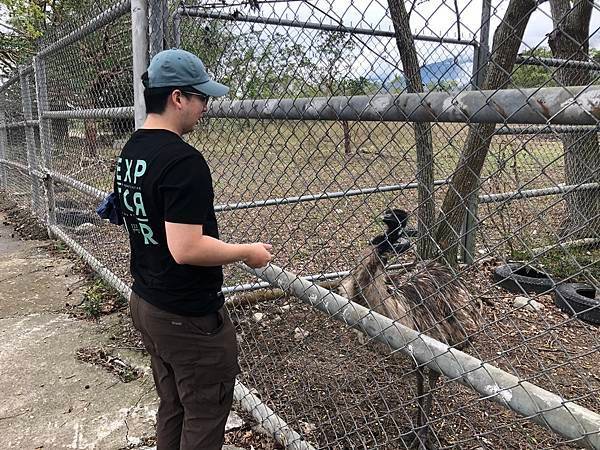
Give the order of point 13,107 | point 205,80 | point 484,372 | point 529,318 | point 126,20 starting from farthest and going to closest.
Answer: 1. point 13,107
2. point 529,318
3. point 126,20
4. point 205,80
5. point 484,372

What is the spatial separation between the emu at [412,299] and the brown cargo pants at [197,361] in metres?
0.80

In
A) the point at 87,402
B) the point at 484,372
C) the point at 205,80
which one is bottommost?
the point at 87,402

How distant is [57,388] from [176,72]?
2475 mm

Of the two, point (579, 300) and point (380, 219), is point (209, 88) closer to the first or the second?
point (380, 219)

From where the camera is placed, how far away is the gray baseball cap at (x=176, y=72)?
1.92 metres

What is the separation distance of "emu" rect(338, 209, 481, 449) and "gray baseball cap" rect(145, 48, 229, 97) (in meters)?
1.09

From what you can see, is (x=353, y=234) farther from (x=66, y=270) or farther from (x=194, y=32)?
(x=194, y=32)

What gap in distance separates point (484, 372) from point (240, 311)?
10.2 feet

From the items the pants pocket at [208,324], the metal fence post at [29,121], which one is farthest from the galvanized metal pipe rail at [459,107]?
the metal fence post at [29,121]

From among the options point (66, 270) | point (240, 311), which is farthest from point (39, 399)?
point (66, 270)

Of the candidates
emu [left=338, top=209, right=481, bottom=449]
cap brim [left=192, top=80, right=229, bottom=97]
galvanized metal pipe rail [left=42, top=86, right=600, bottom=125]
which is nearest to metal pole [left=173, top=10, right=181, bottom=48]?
galvanized metal pipe rail [left=42, top=86, right=600, bottom=125]

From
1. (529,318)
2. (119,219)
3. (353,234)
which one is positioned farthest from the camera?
(353,234)

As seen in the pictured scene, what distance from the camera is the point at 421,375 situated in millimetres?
2756

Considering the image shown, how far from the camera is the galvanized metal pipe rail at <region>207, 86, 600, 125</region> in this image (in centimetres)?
119
